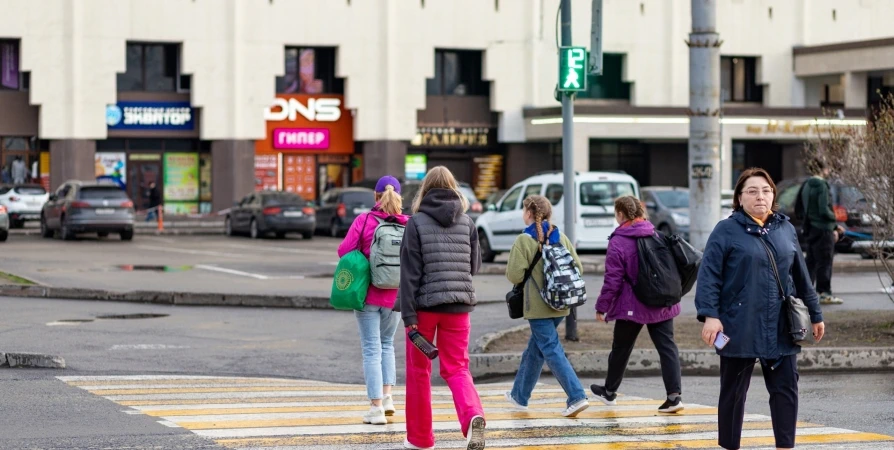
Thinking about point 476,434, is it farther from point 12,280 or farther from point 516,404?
point 12,280

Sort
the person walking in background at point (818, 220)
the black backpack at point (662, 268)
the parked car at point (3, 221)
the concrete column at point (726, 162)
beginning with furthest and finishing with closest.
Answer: the concrete column at point (726, 162) → the parked car at point (3, 221) → the person walking in background at point (818, 220) → the black backpack at point (662, 268)

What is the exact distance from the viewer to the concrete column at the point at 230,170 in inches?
2008

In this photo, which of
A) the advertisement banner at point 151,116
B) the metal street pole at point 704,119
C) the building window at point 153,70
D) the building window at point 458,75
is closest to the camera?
the metal street pole at point 704,119

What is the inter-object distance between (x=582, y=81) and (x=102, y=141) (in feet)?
125

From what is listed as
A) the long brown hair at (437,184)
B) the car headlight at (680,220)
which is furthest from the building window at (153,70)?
the long brown hair at (437,184)

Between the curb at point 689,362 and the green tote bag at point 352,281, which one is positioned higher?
the green tote bag at point 352,281

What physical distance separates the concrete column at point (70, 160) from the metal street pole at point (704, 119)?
118 feet

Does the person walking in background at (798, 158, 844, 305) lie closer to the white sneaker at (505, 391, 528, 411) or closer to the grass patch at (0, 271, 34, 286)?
the white sneaker at (505, 391, 528, 411)

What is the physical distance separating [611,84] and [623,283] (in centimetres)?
4668

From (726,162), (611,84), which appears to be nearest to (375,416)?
(726,162)

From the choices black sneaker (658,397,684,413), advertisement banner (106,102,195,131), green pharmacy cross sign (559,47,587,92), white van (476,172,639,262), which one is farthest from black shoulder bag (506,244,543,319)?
advertisement banner (106,102,195,131)

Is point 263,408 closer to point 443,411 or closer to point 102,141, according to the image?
point 443,411

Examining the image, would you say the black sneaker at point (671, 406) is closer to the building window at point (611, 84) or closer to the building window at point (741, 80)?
the building window at point (611, 84)

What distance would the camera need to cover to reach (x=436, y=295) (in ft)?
28.1
